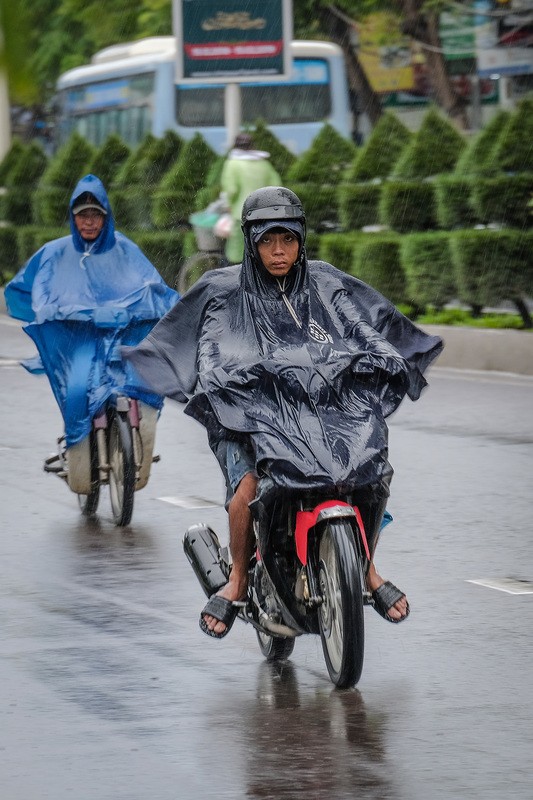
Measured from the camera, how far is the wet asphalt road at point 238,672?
447 centimetres

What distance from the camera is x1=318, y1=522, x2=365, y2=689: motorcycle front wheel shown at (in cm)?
496

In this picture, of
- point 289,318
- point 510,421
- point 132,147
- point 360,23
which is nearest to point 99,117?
point 132,147

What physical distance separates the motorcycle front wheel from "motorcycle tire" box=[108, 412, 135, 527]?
128 inches

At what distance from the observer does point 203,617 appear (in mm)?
5551

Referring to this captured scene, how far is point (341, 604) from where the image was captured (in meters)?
5.00

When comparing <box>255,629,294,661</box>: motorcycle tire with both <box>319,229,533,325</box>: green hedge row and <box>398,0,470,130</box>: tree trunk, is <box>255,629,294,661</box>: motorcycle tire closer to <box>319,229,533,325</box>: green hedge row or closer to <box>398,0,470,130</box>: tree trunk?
<box>319,229,533,325</box>: green hedge row

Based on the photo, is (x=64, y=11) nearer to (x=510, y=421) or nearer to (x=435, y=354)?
(x=435, y=354)

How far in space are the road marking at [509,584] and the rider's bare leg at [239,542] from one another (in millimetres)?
1767

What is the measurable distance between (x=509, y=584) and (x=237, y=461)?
2073mm

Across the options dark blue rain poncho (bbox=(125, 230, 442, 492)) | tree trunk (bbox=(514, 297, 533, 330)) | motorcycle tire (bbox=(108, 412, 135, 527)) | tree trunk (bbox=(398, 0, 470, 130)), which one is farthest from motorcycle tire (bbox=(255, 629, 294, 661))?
tree trunk (bbox=(398, 0, 470, 130))

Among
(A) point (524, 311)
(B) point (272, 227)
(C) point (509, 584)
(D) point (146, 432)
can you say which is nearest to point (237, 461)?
(B) point (272, 227)

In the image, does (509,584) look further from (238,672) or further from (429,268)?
(429,268)

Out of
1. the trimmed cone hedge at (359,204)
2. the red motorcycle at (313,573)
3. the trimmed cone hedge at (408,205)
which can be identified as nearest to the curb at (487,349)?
the trimmed cone hedge at (408,205)

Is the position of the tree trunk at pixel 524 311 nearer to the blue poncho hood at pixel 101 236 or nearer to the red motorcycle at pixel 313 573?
the blue poncho hood at pixel 101 236
